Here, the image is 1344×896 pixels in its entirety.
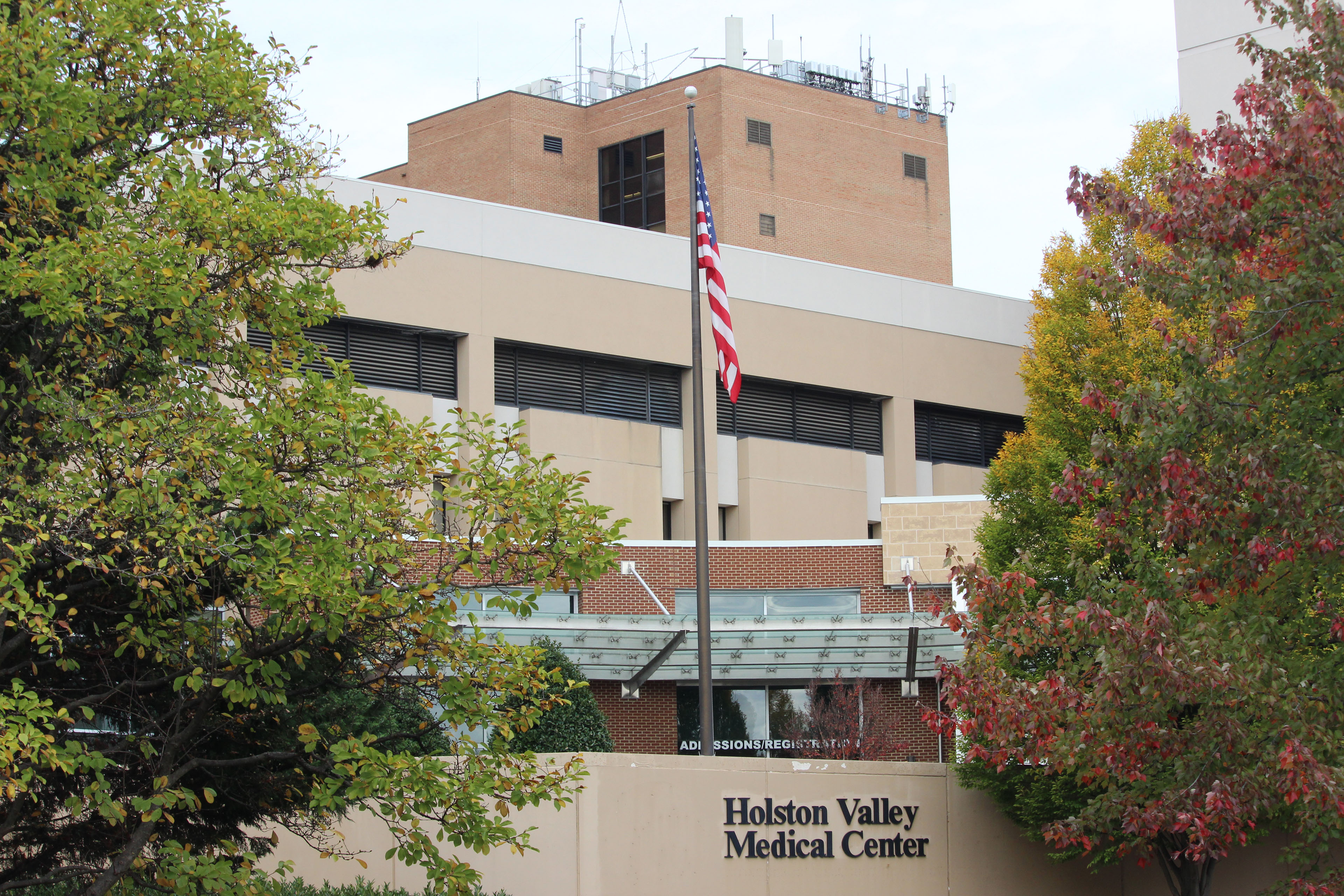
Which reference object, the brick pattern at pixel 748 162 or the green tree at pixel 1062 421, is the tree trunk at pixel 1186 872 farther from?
the brick pattern at pixel 748 162

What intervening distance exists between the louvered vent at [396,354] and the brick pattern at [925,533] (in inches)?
409

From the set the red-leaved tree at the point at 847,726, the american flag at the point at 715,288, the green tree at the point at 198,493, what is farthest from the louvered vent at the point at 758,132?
the green tree at the point at 198,493

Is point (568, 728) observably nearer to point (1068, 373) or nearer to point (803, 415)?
point (1068, 373)

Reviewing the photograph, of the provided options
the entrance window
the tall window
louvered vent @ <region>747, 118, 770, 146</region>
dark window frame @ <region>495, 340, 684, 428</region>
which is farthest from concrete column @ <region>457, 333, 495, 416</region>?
louvered vent @ <region>747, 118, 770, 146</region>

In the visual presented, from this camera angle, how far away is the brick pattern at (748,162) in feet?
171

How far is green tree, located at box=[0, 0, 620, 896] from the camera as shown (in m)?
10.2

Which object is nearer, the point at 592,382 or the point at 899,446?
the point at 592,382

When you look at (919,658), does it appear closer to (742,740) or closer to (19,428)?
(742,740)

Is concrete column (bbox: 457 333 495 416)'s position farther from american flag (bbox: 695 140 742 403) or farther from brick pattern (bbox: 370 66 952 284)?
brick pattern (bbox: 370 66 952 284)

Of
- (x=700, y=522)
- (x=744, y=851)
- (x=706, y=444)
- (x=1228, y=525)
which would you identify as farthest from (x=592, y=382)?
(x=1228, y=525)

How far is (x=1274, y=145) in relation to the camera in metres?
11.7

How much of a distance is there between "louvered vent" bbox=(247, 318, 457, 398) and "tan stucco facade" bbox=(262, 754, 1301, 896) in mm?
15021

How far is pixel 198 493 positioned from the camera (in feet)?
32.7

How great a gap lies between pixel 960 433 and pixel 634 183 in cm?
1696
